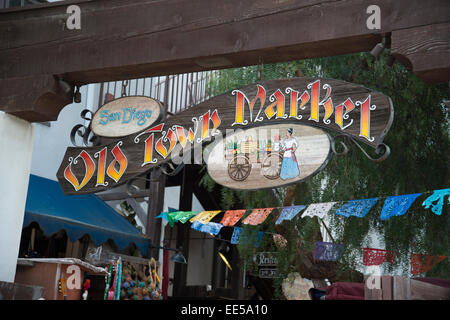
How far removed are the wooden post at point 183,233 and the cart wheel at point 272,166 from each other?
8.04 meters

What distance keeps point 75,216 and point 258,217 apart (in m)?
2.70

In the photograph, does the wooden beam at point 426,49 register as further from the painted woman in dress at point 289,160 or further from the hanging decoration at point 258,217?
the hanging decoration at point 258,217

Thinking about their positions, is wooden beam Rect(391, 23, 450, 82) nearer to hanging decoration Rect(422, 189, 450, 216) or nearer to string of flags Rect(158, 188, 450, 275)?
hanging decoration Rect(422, 189, 450, 216)

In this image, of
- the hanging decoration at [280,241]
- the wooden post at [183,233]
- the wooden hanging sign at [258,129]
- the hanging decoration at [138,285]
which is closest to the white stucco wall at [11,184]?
the wooden hanging sign at [258,129]

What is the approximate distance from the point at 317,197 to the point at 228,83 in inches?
96.5

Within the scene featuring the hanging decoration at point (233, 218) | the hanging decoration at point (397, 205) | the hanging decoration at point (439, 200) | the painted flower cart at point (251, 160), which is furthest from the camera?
the hanging decoration at point (233, 218)

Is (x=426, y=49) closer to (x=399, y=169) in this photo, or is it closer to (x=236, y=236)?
(x=399, y=169)

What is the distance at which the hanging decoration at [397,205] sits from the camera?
6816 millimetres

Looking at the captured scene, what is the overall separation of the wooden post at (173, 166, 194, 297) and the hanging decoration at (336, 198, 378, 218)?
5533 millimetres

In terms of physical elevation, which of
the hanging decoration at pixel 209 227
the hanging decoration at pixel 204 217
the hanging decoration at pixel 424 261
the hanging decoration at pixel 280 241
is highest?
the hanging decoration at pixel 204 217

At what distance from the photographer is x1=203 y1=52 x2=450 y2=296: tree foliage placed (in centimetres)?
777

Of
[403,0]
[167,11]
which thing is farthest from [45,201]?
[403,0]

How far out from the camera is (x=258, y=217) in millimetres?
8523

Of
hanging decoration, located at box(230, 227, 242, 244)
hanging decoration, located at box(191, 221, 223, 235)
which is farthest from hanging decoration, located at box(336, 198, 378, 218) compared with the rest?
hanging decoration, located at box(191, 221, 223, 235)
